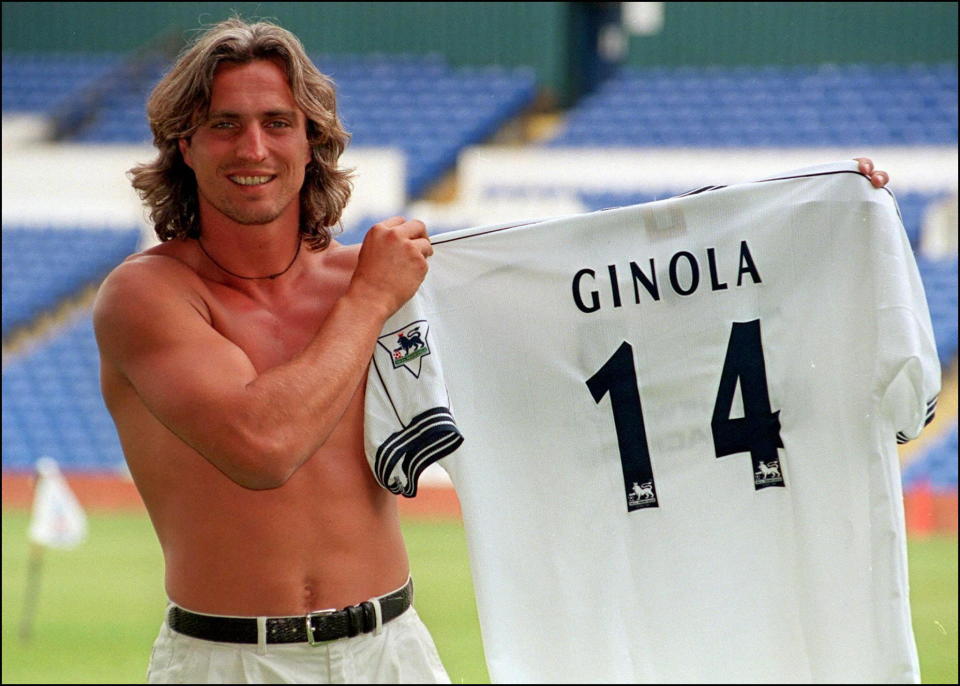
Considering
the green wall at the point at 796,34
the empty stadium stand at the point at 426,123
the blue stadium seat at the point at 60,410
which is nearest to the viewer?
the blue stadium seat at the point at 60,410

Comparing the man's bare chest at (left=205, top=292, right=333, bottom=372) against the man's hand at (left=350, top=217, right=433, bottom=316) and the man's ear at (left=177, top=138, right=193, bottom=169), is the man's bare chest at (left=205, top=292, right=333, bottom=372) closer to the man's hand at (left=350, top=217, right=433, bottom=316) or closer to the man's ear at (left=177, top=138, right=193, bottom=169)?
the man's hand at (left=350, top=217, right=433, bottom=316)

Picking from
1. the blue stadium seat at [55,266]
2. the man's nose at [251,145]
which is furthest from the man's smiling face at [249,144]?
the blue stadium seat at [55,266]

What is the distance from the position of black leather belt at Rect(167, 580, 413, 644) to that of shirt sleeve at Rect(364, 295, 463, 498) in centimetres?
21

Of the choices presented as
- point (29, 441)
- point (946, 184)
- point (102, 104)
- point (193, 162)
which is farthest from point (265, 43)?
point (102, 104)

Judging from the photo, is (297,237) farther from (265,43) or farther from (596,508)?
(596,508)

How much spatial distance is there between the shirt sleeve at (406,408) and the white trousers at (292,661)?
0.24 meters

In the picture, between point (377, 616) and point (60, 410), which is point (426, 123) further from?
point (377, 616)

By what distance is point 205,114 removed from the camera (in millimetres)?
1937

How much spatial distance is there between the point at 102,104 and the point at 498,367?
1188 centimetres

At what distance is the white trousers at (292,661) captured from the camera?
187cm

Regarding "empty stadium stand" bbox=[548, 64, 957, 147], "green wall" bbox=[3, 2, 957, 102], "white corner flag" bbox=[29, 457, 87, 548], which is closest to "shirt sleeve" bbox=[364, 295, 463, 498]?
"white corner flag" bbox=[29, 457, 87, 548]

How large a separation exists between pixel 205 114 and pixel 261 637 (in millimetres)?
798

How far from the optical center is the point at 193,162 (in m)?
1.98

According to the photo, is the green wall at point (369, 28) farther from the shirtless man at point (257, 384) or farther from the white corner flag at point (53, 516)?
the shirtless man at point (257, 384)
